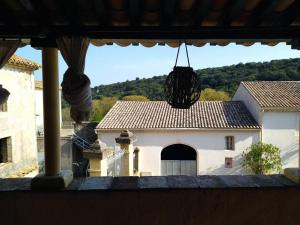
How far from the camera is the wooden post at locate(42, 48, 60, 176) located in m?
2.74

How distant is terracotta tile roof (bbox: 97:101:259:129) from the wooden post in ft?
42.2

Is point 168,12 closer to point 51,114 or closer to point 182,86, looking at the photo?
point 182,86

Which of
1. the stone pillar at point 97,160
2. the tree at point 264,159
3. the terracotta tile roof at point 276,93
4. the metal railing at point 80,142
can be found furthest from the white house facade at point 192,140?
the stone pillar at point 97,160

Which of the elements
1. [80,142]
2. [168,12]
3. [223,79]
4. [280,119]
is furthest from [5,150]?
[223,79]

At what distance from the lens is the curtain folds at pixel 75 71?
251 centimetres

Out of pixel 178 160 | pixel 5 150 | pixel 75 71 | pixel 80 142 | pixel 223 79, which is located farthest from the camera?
pixel 223 79

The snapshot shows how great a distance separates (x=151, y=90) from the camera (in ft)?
109

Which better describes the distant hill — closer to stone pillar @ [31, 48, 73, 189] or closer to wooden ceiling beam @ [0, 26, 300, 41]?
wooden ceiling beam @ [0, 26, 300, 41]

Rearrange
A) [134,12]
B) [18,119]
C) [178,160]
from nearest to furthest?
[134,12], [18,119], [178,160]

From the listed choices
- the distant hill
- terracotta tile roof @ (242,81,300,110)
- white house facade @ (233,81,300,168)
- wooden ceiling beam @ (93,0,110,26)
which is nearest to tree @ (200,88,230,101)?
the distant hill

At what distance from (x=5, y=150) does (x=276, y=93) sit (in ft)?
42.8

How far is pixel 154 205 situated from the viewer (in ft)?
8.59

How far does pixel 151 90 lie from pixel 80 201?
3092 cm

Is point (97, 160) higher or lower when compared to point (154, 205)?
lower
